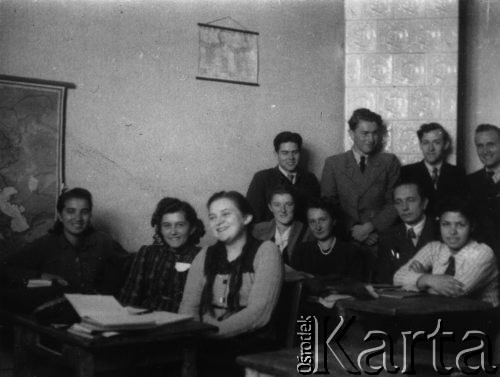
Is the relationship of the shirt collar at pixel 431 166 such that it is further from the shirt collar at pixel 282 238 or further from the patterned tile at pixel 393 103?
the shirt collar at pixel 282 238

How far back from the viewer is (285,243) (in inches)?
164

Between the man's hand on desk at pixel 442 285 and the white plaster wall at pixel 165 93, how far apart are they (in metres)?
2.00

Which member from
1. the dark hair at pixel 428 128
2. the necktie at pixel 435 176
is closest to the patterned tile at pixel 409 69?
the dark hair at pixel 428 128

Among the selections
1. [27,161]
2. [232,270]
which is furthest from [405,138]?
[27,161]

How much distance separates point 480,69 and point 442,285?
256cm

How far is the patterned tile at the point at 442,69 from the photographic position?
15.7 ft

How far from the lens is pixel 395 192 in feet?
12.9

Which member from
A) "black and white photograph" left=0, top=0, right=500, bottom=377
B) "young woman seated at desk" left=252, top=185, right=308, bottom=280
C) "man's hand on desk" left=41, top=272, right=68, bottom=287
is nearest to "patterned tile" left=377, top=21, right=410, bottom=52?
"black and white photograph" left=0, top=0, right=500, bottom=377

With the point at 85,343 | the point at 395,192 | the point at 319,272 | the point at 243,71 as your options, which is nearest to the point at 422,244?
the point at 395,192

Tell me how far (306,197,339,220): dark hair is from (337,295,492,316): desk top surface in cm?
123

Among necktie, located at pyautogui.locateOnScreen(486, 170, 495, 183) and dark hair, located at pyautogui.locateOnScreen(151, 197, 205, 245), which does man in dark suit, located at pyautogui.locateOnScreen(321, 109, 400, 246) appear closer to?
necktie, located at pyautogui.locateOnScreen(486, 170, 495, 183)

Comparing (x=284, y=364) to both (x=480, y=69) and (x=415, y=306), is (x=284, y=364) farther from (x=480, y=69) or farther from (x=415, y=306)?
(x=480, y=69)

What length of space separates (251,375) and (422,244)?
2011 millimetres

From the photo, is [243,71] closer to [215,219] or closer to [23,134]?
[23,134]
